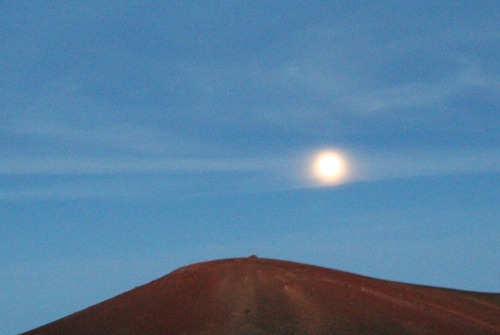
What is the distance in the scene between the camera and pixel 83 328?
3534cm

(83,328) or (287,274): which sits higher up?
(287,274)

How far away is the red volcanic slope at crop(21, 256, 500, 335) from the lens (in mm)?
33469

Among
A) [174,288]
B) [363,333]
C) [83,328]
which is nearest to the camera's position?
[363,333]

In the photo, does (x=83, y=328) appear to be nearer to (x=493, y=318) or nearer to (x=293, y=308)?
(x=293, y=308)

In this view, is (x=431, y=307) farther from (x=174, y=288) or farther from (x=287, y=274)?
(x=174, y=288)

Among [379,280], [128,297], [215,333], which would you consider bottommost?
[215,333]

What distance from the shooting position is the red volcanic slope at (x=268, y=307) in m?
33.5

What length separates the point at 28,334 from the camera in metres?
37.0

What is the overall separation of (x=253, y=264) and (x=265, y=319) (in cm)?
563

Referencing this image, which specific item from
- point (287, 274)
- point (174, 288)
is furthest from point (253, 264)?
point (174, 288)

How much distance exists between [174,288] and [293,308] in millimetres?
6655

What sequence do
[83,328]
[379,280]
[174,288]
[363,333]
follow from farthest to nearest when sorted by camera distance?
[379,280], [174,288], [83,328], [363,333]

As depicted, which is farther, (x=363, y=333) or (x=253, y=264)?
(x=253, y=264)

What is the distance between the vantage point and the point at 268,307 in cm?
3481
